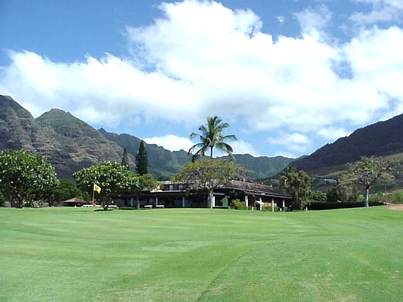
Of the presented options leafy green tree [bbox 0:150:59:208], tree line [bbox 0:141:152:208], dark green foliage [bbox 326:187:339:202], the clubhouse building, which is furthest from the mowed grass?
dark green foliage [bbox 326:187:339:202]

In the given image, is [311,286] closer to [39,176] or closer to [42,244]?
[42,244]

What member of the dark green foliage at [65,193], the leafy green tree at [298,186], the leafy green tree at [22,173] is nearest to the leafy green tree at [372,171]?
the leafy green tree at [298,186]

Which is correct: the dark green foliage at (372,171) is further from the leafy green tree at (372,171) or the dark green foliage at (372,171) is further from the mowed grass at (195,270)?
the mowed grass at (195,270)

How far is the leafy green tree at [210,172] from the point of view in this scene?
7288 cm

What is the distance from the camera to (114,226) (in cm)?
3034

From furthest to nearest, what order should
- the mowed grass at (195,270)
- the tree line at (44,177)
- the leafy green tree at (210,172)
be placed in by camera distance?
the tree line at (44,177) < the leafy green tree at (210,172) < the mowed grass at (195,270)

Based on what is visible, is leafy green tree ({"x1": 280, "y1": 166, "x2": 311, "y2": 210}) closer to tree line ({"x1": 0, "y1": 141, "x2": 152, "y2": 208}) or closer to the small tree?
Answer: tree line ({"x1": 0, "y1": 141, "x2": 152, "y2": 208})

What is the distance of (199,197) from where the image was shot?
97500 mm

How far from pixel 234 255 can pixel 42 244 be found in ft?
24.1

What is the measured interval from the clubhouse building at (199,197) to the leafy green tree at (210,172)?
11.2 metres

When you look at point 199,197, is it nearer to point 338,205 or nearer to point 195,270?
point 338,205

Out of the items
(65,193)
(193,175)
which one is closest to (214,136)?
(193,175)

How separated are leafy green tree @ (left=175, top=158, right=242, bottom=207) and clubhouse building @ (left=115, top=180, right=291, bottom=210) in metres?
11.2

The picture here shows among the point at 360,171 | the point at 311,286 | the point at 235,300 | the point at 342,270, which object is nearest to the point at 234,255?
the point at 342,270
